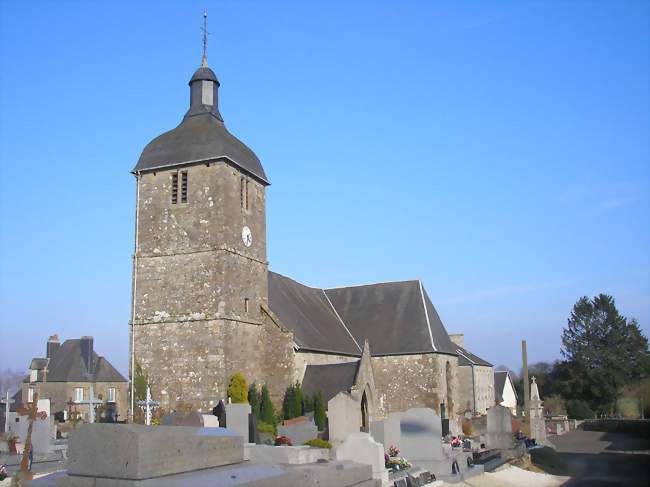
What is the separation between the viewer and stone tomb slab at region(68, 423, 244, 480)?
7.75 metres

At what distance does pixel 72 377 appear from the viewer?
3919 cm

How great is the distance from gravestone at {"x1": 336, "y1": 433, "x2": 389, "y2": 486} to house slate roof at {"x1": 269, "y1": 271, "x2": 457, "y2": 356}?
46.4 feet

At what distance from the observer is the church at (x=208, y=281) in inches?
935

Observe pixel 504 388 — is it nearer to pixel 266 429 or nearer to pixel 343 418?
pixel 266 429

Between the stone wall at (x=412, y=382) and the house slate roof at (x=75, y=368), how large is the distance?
18.5 m

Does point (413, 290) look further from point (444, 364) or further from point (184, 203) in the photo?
point (184, 203)

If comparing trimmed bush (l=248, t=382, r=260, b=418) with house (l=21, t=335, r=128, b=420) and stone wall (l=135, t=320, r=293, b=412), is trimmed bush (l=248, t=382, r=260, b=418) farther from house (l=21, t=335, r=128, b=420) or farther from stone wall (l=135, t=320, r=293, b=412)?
house (l=21, t=335, r=128, b=420)

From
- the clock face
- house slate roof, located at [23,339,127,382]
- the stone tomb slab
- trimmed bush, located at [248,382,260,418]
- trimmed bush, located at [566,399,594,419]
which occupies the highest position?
the clock face

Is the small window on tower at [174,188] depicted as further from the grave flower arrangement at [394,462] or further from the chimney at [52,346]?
the chimney at [52,346]

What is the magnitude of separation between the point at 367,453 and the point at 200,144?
1540cm

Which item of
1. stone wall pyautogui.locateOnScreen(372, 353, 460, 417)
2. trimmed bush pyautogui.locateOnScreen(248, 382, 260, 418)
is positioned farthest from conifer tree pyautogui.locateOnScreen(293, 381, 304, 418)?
stone wall pyautogui.locateOnScreen(372, 353, 460, 417)

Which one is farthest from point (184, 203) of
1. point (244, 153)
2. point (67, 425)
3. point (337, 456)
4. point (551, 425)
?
point (551, 425)

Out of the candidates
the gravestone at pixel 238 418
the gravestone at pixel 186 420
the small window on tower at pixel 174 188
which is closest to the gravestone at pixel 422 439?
the gravestone at pixel 238 418

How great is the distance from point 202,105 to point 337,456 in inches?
679
